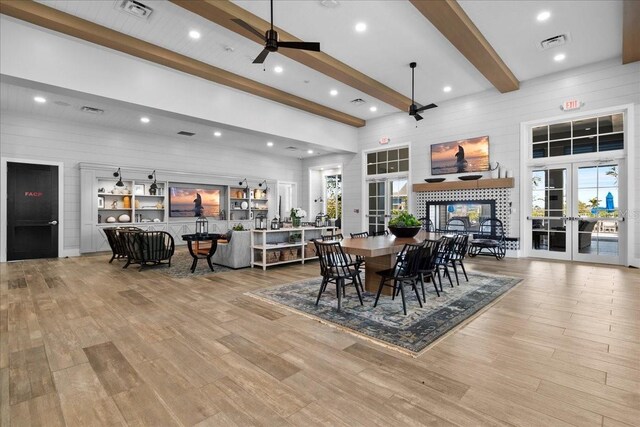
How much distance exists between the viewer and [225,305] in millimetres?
3963

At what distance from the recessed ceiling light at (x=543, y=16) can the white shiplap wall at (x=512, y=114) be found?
259 centimetres

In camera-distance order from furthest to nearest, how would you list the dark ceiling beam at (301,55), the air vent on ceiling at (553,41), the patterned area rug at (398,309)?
1. the air vent on ceiling at (553,41)
2. the dark ceiling beam at (301,55)
3. the patterned area rug at (398,309)

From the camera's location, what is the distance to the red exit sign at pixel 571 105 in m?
6.80

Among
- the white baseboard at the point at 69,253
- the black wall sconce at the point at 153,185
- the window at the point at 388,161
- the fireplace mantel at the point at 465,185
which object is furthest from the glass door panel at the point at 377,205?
the white baseboard at the point at 69,253

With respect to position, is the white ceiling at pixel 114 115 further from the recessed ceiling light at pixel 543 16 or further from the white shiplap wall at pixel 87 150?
the recessed ceiling light at pixel 543 16

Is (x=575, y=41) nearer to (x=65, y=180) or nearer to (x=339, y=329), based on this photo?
(x=339, y=329)

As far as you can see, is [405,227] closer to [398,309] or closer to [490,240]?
[398,309]

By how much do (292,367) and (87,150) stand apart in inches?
365

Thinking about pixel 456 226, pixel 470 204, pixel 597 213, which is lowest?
pixel 456 226

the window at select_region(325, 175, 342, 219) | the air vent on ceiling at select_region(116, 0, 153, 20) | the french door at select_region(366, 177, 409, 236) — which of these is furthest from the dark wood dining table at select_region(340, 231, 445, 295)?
the window at select_region(325, 175, 342, 219)

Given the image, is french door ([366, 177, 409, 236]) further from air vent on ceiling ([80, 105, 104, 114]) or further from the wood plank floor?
air vent on ceiling ([80, 105, 104, 114])

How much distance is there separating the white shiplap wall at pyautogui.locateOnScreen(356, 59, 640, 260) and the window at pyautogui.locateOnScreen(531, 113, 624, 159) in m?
0.29

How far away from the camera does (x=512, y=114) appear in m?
7.69

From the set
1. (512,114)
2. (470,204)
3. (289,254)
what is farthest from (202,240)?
(512,114)
